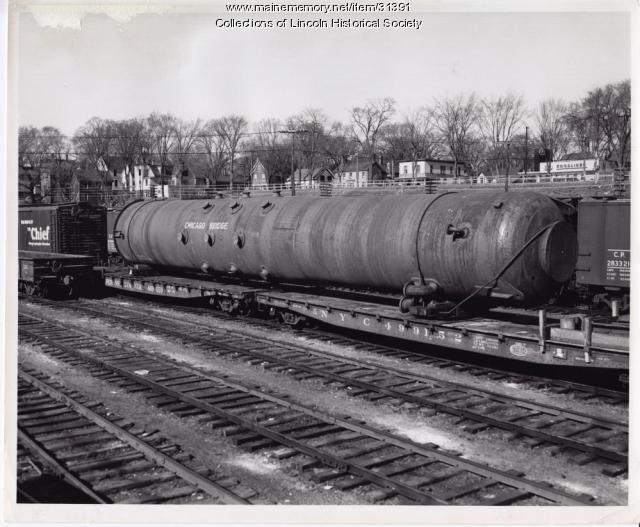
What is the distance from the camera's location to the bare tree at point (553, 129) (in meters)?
24.7

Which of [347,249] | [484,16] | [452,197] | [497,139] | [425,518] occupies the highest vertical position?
[497,139]

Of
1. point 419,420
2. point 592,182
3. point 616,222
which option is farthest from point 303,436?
point 592,182

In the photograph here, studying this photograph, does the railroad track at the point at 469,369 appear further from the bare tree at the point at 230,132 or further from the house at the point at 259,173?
the house at the point at 259,173

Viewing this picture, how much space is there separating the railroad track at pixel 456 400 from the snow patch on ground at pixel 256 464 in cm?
297

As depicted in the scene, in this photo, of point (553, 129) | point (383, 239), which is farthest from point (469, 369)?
point (553, 129)

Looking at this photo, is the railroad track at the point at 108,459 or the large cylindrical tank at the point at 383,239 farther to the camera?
the large cylindrical tank at the point at 383,239

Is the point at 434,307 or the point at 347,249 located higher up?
the point at 347,249

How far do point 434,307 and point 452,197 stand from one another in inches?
90.5

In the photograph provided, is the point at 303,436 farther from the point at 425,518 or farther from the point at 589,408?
Result: the point at 589,408

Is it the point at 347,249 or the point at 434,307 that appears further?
the point at 347,249

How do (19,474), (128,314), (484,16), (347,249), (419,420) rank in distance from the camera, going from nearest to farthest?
(19,474) → (484,16) → (419,420) → (347,249) → (128,314)

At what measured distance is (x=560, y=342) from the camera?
10570 mm

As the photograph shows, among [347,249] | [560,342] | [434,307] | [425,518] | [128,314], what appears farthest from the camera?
[128,314]

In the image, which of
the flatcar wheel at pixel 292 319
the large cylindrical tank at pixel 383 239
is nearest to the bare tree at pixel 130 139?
the large cylindrical tank at pixel 383 239
